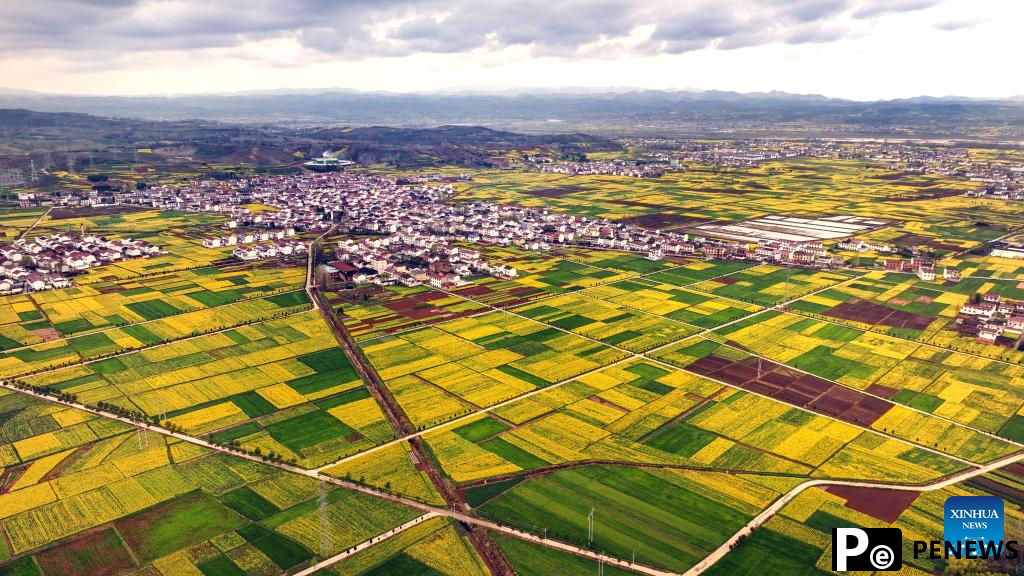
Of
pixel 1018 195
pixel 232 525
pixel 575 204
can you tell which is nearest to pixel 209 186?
pixel 575 204

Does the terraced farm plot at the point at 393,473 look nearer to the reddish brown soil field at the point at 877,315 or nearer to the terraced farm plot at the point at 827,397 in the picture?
the terraced farm plot at the point at 827,397

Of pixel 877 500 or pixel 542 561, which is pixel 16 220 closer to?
pixel 542 561

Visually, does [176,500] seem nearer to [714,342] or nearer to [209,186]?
[714,342]

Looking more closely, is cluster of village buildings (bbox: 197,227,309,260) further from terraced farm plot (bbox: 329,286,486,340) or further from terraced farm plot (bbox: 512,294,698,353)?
terraced farm plot (bbox: 512,294,698,353)

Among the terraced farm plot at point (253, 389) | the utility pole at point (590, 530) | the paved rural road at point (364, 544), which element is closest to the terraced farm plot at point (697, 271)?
the terraced farm plot at point (253, 389)

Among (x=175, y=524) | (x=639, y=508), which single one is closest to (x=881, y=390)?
(x=639, y=508)

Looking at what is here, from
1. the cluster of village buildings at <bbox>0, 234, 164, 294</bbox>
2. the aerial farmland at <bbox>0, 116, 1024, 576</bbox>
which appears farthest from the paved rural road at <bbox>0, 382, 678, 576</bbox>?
the cluster of village buildings at <bbox>0, 234, 164, 294</bbox>
